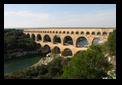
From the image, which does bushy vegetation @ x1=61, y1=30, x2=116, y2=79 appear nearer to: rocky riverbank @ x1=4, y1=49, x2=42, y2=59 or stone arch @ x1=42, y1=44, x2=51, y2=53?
rocky riverbank @ x1=4, y1=49, x2=42, y2=59

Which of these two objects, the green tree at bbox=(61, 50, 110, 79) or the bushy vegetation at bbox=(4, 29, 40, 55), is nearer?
the green tree at bbox=(61, 50, 110, 79)

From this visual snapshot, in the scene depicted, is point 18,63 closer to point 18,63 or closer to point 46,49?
point 18,63

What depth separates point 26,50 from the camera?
2155 cm

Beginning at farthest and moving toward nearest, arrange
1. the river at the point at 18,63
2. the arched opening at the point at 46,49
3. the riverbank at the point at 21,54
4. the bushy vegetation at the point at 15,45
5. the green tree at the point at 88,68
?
the arched opening at the point at 46,49 → the bushy vegetation at the point at 15,45 → the riverbank at the point at 21,54 → the river at the point at 18,63 → the green tree at the point at 88,68

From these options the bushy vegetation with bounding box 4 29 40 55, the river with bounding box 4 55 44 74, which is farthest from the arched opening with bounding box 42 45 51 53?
the river with bounding box 4 55 44 74

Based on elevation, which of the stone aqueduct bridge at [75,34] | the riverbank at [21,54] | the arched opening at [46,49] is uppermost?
the stone aqueduct bridge at [75,34]

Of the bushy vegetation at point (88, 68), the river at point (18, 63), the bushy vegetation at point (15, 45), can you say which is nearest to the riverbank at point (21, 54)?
the bushy vegetation at point (15, 45)

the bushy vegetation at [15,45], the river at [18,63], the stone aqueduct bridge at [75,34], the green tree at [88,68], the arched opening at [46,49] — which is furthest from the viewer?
the arched opening at [46,49]

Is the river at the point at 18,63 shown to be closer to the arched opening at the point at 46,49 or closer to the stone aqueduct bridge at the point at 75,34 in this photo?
the arched opening at the point at 46,49

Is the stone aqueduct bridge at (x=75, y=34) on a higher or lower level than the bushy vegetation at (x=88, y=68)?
higher
